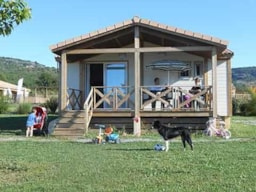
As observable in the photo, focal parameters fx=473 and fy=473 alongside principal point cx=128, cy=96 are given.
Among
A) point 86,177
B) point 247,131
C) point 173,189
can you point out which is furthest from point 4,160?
point 247,131

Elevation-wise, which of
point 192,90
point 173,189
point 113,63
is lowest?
point 173,189

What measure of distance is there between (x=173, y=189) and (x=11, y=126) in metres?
15.7

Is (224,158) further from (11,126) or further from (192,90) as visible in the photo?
(11,126)

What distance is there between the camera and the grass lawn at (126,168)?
23.1ft

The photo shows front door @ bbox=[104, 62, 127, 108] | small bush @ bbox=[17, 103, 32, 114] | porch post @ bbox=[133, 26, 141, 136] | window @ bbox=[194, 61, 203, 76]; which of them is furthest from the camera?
small bush @ bbox=[17, 103, 32, 114]

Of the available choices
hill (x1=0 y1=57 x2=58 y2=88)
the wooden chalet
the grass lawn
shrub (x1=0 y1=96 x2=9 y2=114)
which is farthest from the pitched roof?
hill (x1=0 y1=57 x2=58 y2=88)

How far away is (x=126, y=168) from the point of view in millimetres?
8773

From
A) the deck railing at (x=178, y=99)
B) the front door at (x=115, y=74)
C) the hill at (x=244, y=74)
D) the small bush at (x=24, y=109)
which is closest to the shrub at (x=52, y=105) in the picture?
the small bush at (x=24, y=109)

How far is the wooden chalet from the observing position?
17453 mm

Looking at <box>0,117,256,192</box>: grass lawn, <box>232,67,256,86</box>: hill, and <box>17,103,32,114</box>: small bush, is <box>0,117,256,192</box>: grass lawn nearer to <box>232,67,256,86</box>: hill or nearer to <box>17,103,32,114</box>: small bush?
<box>17,103,32,114</box>: small bush

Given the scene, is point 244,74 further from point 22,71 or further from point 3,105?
point 3,105

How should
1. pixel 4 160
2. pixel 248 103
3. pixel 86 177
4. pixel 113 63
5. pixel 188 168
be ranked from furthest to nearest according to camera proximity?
pixel 248 103 < pixel 113 63 < pixel 4 160 < pixel 188 168 < pixel 86 177

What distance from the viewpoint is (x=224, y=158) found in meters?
10.1

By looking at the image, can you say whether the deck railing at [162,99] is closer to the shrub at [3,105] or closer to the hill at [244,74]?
the shrub at [3,105]
